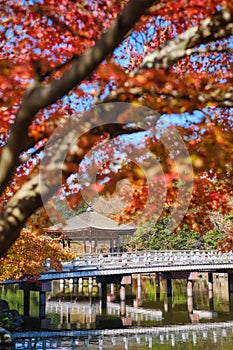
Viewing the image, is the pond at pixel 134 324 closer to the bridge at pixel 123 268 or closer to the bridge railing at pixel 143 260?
the bridge at pixel 123 268

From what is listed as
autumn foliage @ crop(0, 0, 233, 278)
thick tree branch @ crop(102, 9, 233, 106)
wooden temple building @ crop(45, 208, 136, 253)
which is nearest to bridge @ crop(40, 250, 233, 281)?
wooden temple building @ crop(45, 208, 136, 253)

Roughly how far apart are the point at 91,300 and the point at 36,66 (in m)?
33.2

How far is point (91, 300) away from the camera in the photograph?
35250 mm

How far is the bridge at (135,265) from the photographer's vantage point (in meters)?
26.4

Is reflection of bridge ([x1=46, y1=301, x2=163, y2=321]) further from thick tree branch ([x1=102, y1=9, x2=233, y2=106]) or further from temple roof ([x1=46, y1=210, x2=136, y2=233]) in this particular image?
thick tree branch ([x1=102, y1=9, x2=233, y2=106])

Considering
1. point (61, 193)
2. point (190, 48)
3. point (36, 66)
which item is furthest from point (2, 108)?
point (190, 48)

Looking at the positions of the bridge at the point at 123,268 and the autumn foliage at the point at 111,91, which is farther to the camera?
the bridge at the point at 123,268

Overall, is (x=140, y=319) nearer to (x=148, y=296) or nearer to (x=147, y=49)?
(x=148, y=296)

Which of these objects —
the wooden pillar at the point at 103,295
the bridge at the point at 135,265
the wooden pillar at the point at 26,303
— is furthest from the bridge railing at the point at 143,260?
the wooden pillar at the point at 26,303

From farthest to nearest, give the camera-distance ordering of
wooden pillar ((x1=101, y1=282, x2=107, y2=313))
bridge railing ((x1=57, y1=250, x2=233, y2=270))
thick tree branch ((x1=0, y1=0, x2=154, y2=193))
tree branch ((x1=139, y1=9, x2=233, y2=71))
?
wooden pillar ((x1=101, y1=282, x2=107, y2=313)), bridge railing ((x1=57, y1=250, x2=233, y2=270)), tree branch ((x1=139, y1=9, x2=233, y2=71)), thick tree branch ((x1=0, y1=0, x2=154, y2=193))

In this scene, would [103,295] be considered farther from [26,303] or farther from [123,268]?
[26,303]

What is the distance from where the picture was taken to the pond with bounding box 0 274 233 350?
17.7 metres

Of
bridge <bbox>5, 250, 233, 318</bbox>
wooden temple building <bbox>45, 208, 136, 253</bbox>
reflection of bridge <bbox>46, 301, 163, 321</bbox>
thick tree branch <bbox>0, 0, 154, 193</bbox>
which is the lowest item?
reflection of bridge <bbox>46, 301, 163, 321</bbox>

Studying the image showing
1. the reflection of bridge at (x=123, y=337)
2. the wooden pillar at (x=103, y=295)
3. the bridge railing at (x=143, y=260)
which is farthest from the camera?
the wooden pillar at (x=103, y=295)
